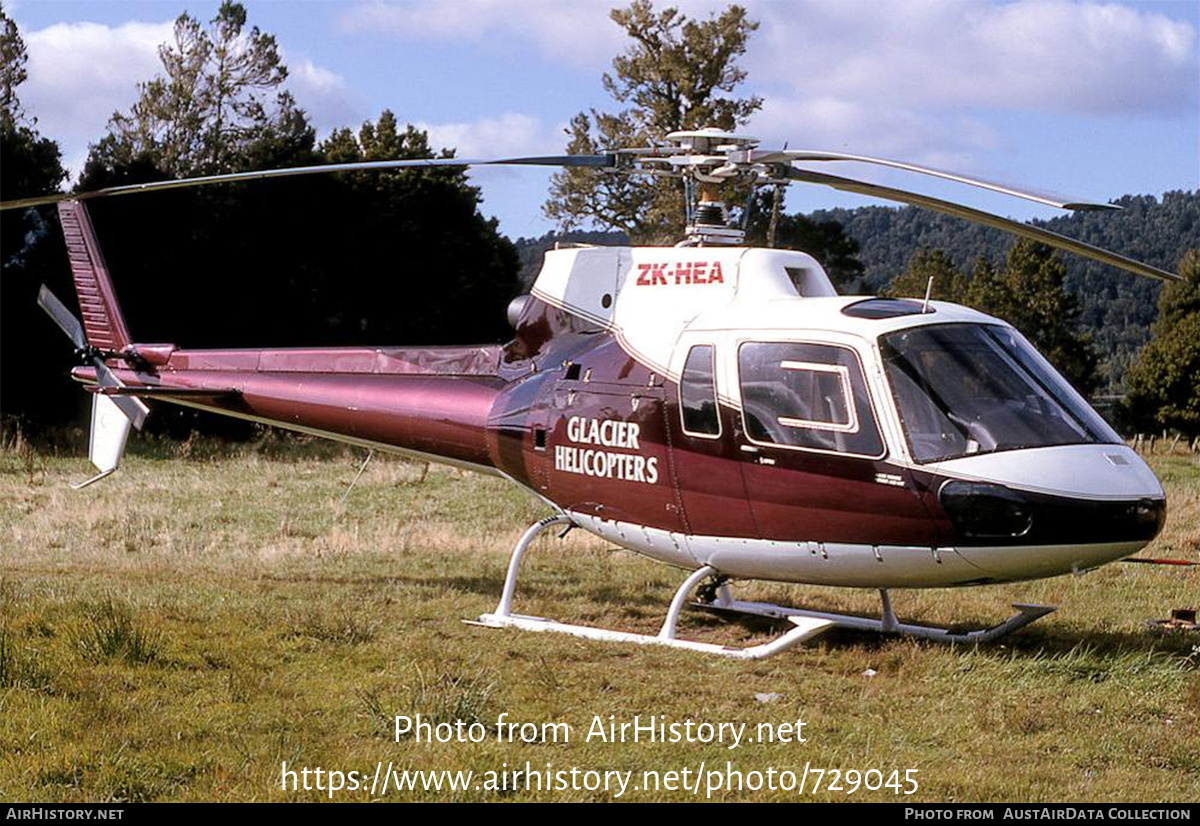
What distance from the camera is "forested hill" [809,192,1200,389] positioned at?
70.8m

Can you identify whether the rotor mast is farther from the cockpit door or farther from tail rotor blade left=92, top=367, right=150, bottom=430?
tail rotor blade left=92, top=367, right=150, bottom=430

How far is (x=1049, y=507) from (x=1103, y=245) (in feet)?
241

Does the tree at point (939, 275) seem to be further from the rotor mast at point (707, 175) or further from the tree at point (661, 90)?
the rotor mast at point (707, 175)

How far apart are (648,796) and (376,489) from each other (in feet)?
50.5

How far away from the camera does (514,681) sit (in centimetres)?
873

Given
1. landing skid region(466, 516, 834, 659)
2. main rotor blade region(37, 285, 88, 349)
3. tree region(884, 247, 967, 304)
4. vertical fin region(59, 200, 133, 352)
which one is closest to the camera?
landing skid region(466, 516, 834, 659)

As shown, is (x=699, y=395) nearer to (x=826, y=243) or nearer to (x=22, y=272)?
(x=22, y=272)

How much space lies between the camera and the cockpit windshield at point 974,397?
27.0 ft

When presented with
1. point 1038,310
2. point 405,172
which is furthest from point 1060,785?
point 1038,310

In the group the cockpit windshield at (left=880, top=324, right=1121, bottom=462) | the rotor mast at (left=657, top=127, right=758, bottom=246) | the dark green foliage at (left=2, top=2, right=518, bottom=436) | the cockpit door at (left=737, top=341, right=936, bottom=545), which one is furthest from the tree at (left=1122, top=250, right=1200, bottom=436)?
the cockpit door at (left=737, top=341, right=936, bottom=545)

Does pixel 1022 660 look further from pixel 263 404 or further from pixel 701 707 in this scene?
pixel 263 404

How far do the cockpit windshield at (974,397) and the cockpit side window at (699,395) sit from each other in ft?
4.29

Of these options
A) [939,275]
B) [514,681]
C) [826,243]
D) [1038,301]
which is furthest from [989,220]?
[939,275]

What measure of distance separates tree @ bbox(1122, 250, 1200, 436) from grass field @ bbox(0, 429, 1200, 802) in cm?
3377
